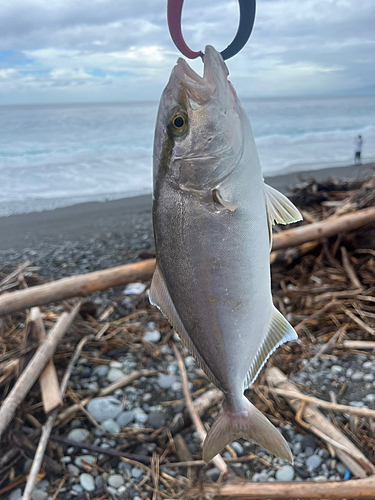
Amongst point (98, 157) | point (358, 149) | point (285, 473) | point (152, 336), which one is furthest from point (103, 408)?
point (358, 149)

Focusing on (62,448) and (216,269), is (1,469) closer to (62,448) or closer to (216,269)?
(62,448)

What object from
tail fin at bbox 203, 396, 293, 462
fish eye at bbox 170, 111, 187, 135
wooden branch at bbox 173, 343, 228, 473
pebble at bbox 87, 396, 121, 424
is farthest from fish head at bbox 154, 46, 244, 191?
pebble at bbox 87, 396, 121, 424

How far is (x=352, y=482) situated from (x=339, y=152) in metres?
19.8

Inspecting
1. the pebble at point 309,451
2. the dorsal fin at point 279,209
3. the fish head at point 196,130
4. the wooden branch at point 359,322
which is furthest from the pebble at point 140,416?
the fish head at point 196,130

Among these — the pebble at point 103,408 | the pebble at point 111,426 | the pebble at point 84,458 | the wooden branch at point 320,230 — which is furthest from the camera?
the wooden branch at point 320,230

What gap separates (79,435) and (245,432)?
238 centimetres

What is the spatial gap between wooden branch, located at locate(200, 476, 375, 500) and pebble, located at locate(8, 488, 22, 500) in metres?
1.35

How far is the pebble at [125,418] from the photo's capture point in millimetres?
3464

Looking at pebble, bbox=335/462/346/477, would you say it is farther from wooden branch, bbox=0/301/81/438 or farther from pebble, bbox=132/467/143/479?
wooden branch, bbox=0/301/81/438

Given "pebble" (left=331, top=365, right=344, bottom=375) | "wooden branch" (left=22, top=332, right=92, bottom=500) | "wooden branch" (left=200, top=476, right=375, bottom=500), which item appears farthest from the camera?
"pebble" (left=331, top=365, right=344, bottom=375)

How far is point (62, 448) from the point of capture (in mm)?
3221

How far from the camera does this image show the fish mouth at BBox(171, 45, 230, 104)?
3.54 feet

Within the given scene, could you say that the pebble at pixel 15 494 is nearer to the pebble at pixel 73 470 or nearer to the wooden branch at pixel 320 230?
the pebble at pixel 73 470

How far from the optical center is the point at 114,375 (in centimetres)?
399
